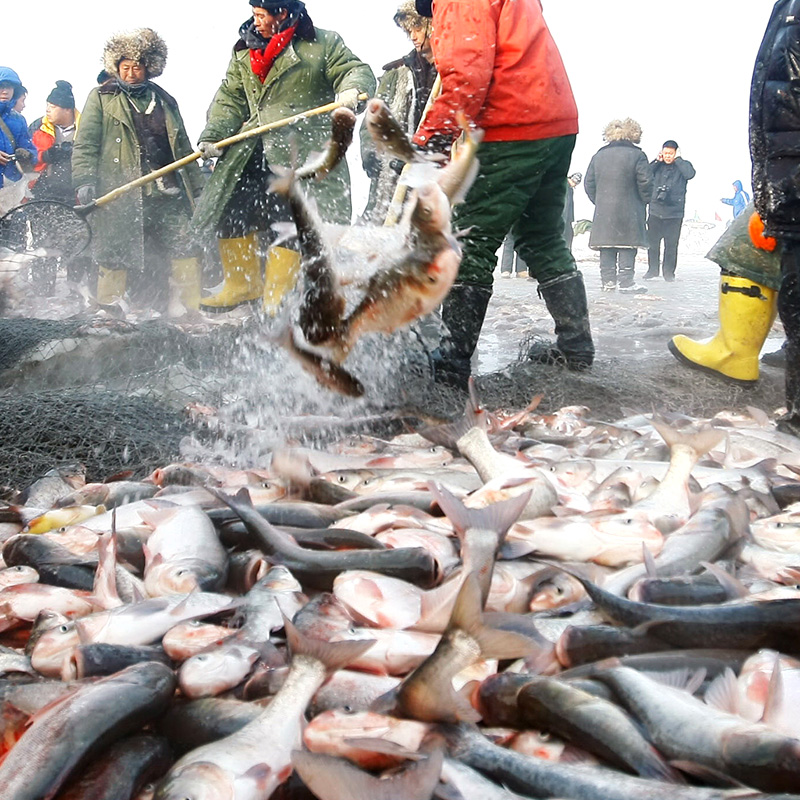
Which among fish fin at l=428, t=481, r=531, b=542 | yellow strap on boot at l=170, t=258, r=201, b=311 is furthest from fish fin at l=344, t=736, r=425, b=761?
yellow strap on boot at l=170, t=258, r=201, b=311

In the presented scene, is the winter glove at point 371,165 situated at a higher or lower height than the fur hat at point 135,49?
lower

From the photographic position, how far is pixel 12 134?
11.4 m

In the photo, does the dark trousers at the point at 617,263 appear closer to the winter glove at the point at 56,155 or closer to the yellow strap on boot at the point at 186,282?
the yellow strap on boot at the point at 186,282

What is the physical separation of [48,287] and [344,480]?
8.11 metres

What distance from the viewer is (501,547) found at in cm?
238

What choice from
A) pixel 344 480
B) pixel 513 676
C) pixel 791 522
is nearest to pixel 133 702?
pixel 513 676

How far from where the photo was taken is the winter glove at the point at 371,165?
9.15 meters

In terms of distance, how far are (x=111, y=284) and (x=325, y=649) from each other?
8.40 meters

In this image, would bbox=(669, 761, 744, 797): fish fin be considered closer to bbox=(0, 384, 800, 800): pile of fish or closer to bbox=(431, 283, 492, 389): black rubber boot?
bbox=(0, 384, 800, 800): pile of fish

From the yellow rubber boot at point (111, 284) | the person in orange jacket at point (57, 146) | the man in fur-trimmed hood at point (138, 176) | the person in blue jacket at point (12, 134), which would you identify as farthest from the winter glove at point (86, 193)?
Result: the person in blue jacket at point (12, 134)

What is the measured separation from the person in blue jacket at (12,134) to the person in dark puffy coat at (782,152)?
946 centimetres

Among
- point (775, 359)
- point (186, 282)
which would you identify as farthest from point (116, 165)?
point (775, 359)

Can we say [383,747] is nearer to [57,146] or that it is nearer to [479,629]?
[479,629]

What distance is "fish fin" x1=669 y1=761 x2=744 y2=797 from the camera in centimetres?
147
